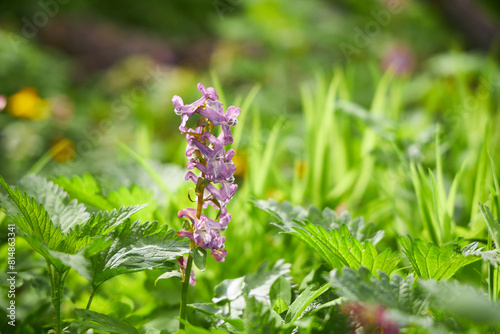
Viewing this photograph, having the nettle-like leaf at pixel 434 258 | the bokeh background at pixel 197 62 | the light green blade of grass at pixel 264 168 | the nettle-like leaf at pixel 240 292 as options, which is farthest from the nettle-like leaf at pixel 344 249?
the bokeh background at pixel 197 62

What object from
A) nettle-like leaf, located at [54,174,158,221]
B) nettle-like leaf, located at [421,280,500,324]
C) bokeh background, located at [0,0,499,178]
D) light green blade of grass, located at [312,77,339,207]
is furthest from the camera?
bokeh background, located at [0,0,499,178]

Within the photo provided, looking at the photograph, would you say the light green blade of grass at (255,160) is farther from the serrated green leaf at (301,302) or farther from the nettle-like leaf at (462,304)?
the nettle-like leaf at (462,304)

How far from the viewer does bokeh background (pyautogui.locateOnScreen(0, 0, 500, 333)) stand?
96 centimetres

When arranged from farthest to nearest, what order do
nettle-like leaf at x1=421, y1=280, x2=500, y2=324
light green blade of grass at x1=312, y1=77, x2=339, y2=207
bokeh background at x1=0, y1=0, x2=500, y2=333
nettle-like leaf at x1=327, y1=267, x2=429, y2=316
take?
light green blade of grass at x1=312, y1=77, x2=339, y2=207 < bokeh background at x1=0, y1=0, x2=500, y2=333 < nettle-like leaf at x1=327, y1=267, x2=429, y2=316 < nettle-like leaf at x1=421, y1=280, x2=500, y2=324

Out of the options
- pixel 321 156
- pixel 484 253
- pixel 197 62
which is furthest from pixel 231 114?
pixel 197 62

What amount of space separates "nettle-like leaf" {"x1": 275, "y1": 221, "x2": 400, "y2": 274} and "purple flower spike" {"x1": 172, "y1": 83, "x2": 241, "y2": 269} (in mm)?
120

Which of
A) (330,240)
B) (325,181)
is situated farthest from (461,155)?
(330,240)

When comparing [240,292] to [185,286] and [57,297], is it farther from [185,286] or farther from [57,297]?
[57,297]

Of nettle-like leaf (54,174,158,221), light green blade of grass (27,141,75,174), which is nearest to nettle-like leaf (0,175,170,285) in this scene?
nettle-like leaf (54,174,158,221)

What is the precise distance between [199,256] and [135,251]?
0.10m

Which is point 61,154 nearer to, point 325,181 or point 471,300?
point 325,181

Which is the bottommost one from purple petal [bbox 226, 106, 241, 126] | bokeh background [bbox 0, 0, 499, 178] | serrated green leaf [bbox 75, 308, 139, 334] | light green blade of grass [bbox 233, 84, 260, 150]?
serrated green leaf [bbox 75, 308, 139, 334]

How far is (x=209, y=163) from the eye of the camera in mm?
577

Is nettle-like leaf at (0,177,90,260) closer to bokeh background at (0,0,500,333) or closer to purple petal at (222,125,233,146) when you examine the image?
bokeh background at (0,0,500,333)
